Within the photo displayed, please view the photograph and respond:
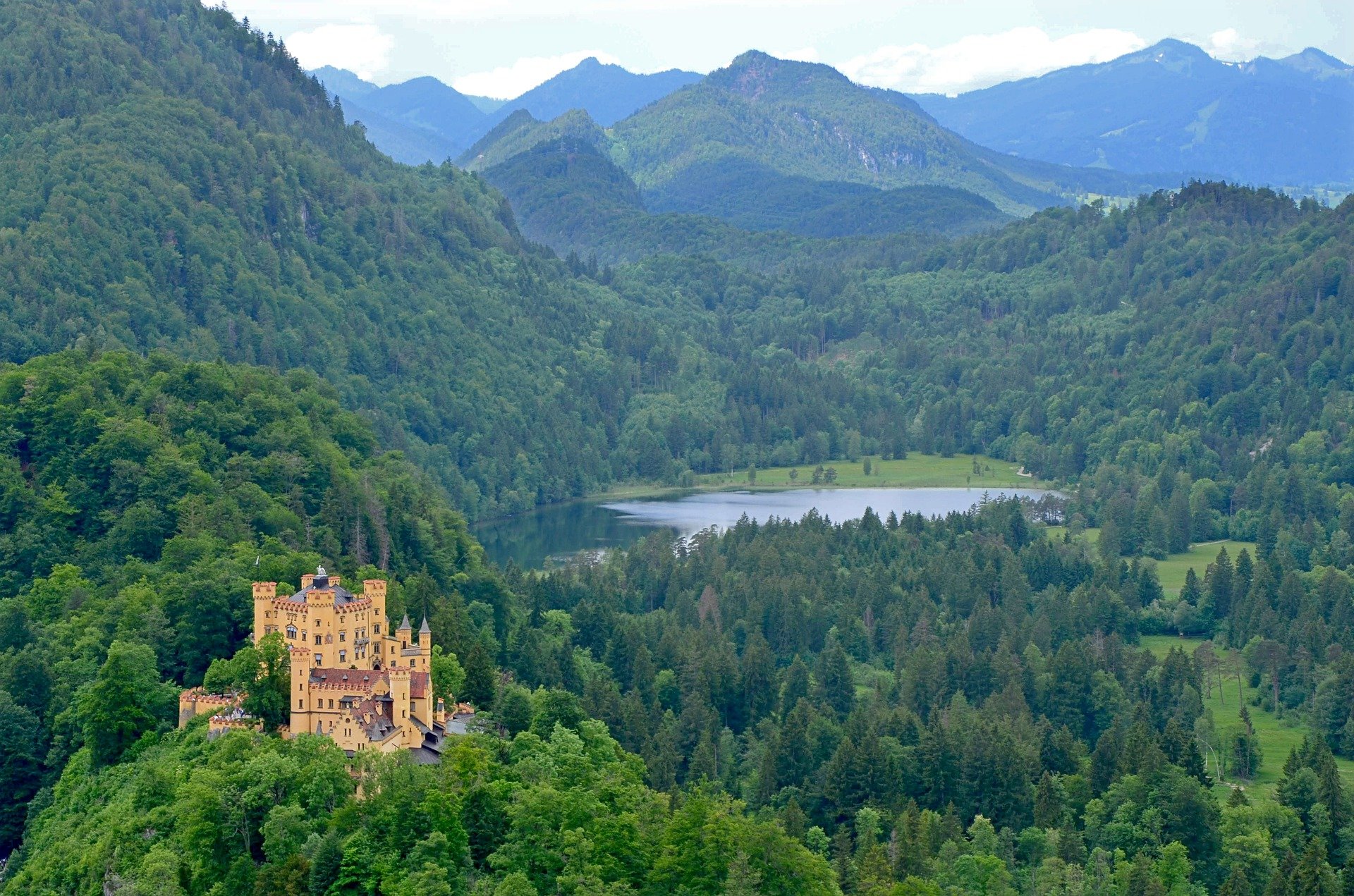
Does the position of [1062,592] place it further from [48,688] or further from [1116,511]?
[48,688]

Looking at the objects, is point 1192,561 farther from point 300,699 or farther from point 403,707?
point 300,699

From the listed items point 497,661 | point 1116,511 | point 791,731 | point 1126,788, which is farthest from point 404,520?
point 1116,511

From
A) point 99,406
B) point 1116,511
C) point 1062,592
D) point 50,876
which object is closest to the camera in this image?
point 50,876

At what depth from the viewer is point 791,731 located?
106562 mm

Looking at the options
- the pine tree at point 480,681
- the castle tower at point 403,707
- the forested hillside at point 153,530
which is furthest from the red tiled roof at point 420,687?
the forested hillside at point 153,530

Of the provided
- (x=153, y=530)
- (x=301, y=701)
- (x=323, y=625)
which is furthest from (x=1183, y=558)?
(x=301, y=701)

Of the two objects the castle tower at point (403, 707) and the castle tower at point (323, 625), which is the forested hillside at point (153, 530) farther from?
the castle tower at point (403, 707)

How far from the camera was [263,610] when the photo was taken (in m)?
83.6

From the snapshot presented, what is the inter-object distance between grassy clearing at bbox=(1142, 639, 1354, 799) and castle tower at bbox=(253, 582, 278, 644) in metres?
47.0

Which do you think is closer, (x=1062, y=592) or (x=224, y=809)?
(x=224, y=809)

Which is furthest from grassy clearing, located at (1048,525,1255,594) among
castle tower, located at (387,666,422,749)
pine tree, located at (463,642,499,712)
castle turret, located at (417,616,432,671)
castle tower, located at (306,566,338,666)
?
castle tower, located at (306,566,338,666)

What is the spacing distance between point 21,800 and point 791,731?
35.6 m

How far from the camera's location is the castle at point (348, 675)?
78.6 metres

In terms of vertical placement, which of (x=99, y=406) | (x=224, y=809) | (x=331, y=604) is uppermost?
(x=99, y=406)
